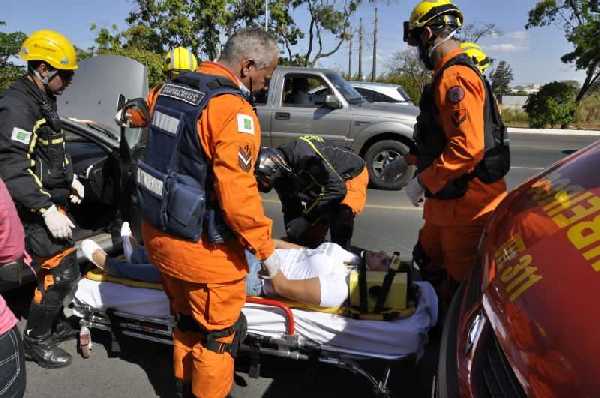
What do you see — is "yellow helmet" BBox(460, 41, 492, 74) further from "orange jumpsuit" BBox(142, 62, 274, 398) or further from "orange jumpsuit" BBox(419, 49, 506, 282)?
"orange jumpsuit" BBox(142, 62, 274, 398)

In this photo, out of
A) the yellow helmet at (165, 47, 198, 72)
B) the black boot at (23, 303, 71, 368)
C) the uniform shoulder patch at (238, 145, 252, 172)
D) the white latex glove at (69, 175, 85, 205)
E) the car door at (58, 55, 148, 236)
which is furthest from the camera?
the car door at (58, 55, 148, 236)

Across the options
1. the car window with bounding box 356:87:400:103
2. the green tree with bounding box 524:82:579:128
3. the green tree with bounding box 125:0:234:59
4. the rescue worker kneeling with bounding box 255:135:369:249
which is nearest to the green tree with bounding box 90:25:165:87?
the green tree with bounding box 125:0:234:59

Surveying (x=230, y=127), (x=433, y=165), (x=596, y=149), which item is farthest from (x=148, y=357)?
(x=596, y=149)

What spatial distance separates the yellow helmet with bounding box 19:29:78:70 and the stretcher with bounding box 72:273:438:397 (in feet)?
4.30

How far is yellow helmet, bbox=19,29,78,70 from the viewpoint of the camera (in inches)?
104

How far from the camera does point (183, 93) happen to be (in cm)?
205

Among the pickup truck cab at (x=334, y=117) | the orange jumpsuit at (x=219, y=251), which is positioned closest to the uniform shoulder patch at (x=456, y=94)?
the orange jumpsuit at (x=219, y=251)

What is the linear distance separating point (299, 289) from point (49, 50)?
Answer: 5.87ft

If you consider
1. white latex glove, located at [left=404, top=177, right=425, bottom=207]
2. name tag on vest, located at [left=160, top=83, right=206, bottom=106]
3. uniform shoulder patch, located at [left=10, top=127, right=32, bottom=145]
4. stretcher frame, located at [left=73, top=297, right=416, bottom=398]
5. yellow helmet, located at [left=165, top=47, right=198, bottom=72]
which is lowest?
stretcher frame, located at [left=73, top=297, right=416, bottom=398]

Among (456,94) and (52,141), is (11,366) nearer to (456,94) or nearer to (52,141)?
(52,141)

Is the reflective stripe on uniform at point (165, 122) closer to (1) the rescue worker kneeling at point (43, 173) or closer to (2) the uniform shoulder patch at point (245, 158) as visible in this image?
(2) the uniform shoulder patch at point (245, 158)

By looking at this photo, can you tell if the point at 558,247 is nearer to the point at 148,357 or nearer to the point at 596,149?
the point at 596,149

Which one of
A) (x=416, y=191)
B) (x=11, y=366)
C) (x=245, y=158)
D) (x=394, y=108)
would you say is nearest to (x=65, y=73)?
(x=245, y=158)

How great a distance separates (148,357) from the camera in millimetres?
2992
